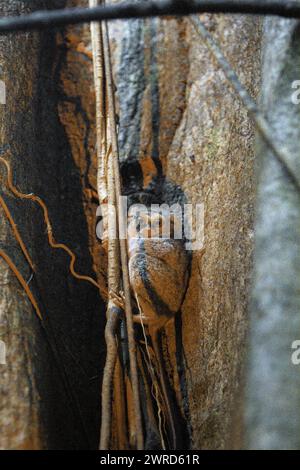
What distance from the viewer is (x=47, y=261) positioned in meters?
1.81

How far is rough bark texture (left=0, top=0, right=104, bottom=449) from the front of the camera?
1399 millimetres

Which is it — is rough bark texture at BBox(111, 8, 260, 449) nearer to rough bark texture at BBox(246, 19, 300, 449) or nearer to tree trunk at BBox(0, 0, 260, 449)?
tree trunk at BBox(0, 0, 260, 449)

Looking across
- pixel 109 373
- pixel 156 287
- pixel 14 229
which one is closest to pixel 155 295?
pixel 156 287

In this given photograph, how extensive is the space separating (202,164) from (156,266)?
37 centimetres

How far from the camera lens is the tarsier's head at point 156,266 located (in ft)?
5.56

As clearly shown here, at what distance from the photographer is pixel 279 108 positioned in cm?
140

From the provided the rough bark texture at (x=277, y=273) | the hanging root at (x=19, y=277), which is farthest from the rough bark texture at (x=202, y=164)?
the hanging root at (x=19, y=277)

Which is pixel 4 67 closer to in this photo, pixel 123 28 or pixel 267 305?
pixel 123 28

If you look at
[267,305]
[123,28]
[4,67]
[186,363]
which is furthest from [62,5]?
[267,305]

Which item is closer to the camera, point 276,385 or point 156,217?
point 276,385

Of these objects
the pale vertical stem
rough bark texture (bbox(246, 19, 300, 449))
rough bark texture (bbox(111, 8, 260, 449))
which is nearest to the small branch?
rough bark texture (bbox(246, 19, 300, 449))

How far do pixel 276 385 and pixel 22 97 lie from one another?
1.24 m

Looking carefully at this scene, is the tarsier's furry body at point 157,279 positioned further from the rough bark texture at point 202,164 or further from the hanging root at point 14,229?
the hanging root at point 14,229

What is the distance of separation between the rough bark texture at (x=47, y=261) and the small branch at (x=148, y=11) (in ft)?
1.77
